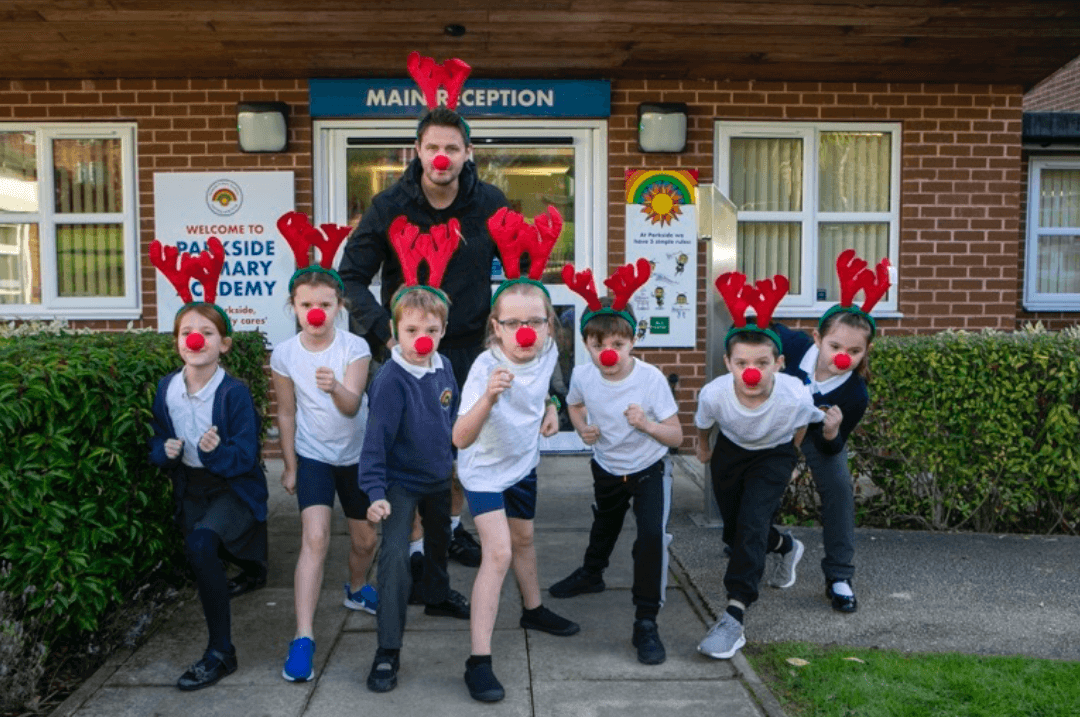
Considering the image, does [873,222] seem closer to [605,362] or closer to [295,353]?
[605,362]

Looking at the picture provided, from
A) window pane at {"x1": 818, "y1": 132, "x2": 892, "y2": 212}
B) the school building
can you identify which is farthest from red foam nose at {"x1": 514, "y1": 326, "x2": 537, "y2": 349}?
window pane at {"x1": 818, "y1": 132, "x2": 892, "y2": 212}

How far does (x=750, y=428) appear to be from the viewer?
13.8 ft

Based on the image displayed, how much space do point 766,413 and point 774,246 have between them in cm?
465

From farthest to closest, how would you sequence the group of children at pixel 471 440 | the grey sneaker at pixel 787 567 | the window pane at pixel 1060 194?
1. the window pane at pixel 1060 194
2. the grey sneaker at pixel 787 567
3. the group of children at pixel 471 440

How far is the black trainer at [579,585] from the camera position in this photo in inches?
188

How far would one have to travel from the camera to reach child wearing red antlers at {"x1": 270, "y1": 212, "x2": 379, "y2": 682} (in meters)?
4.05

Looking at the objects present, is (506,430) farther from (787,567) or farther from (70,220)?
(70,220)

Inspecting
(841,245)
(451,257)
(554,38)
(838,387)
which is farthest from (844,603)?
(841,245)

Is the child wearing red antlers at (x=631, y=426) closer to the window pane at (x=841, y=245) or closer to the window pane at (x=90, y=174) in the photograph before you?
the window pane at (x=841, y=245)

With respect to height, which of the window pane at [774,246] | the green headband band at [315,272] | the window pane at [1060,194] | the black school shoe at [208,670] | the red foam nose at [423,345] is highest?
the window pane at [1060,194]

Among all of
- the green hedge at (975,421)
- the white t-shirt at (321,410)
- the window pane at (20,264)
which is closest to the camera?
the white t-shirt at (321,410)

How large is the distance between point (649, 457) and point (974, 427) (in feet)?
8.85

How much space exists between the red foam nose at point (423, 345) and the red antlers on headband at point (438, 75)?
4.42ft

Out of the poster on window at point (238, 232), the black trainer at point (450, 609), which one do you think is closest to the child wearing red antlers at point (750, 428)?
the black trainer at point (450, 609)
